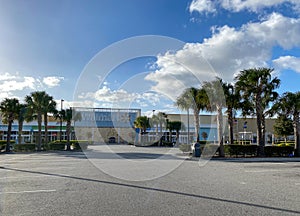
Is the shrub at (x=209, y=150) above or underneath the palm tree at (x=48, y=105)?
underneath

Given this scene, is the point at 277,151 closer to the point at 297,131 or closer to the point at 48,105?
the point at 297,131

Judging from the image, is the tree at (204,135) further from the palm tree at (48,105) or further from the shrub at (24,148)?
the shrub at (24,148)

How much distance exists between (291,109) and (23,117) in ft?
96.2

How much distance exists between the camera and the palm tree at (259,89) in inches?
935

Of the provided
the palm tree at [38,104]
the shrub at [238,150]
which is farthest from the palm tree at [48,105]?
the shrub at [238,150]

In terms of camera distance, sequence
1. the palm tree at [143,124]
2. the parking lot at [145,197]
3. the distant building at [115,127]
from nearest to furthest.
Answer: the parking lot at [145,197]
the palm tree at [143,124]
the distant building at [115,127]

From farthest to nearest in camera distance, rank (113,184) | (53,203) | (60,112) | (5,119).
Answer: (60,112), (5,119), (113,184), (53,203)

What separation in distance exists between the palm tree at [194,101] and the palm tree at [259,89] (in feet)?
→ 10.8

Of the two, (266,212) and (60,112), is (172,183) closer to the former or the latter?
(266,212)

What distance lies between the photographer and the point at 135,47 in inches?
598

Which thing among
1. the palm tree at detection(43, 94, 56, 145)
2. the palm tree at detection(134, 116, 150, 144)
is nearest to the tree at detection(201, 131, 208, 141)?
the palm tree at detection(134, 116, 150, 144)

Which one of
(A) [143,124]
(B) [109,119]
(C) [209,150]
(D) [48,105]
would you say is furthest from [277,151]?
(B) [109,119]

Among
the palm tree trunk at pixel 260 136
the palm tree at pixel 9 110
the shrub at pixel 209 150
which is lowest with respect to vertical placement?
the shrub at pixel 209 150

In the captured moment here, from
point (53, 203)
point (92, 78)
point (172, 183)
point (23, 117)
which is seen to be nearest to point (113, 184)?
point (172, 183)
